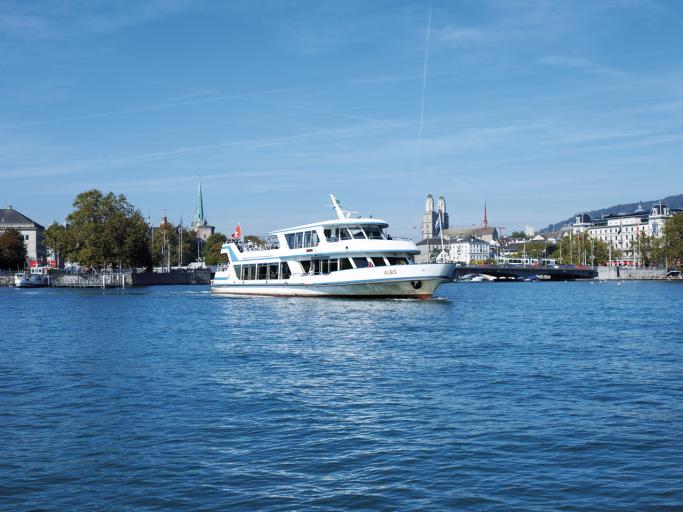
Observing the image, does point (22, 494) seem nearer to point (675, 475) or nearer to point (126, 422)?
point (126, 422)

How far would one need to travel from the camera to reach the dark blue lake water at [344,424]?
12.5 metres

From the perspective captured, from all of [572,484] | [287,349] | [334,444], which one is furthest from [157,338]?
[572,484]

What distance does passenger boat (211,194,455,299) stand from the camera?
57.8m

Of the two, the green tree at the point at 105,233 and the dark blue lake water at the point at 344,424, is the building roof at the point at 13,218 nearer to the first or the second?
the green tree at the point at 105,233

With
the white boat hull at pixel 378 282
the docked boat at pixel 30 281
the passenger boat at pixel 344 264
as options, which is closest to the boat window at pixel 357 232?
the passenger boat at pixel 344 264

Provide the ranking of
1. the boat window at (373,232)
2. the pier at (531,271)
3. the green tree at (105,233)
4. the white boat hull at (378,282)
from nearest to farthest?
the white boat hull at (378,282)
the boat window at (373,232)
the green tree at (105,233)
the pier at (531,271)

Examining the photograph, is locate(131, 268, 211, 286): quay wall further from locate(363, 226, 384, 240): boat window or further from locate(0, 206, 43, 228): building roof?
locate(363, 226, 384, 240): boat window

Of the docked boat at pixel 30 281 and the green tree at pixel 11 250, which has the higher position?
the green tree at pixel 11 250

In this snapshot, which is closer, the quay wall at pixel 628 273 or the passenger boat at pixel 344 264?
the passenger boat at pixel 344 264

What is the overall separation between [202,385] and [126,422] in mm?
5040

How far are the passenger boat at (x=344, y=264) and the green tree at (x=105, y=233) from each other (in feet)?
205

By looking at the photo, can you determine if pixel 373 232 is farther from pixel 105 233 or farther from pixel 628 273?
pixel 628 273

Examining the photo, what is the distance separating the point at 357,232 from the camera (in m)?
61.0

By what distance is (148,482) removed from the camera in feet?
42.9
